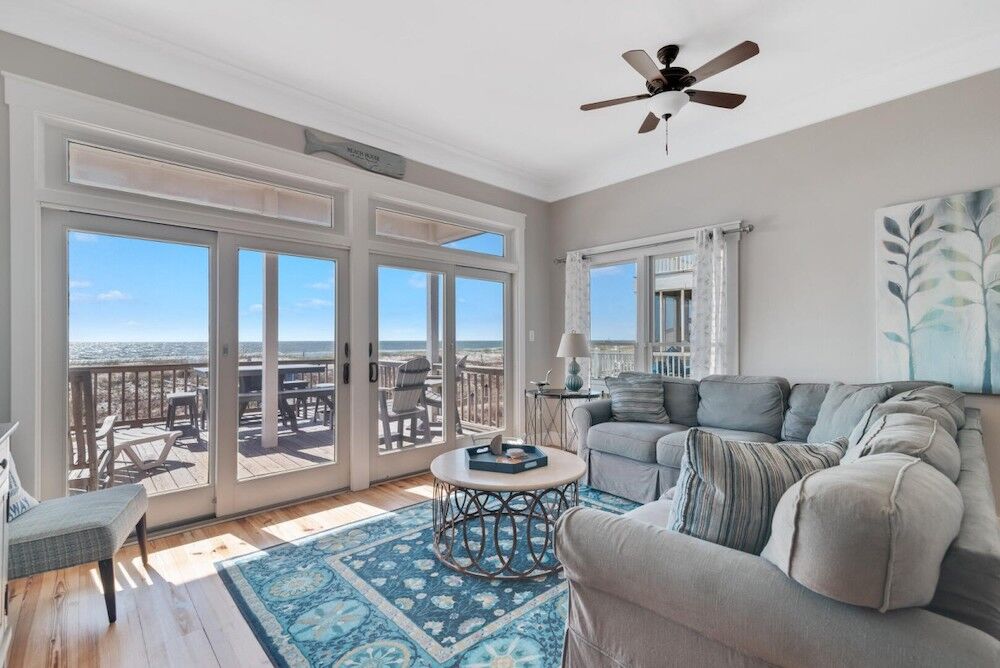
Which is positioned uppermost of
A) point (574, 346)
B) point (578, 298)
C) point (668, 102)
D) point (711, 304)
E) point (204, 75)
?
point (204, 75)

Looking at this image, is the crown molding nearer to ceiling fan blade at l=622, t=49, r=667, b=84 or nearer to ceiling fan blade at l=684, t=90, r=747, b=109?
ceiling fan blade at l=622, t=49, r=667, b=84

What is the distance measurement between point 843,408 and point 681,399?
1212 mm

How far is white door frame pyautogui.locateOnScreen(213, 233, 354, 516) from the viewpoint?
10.3 feet

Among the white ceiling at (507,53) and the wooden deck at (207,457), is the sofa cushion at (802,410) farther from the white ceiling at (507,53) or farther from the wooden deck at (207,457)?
the wooden deck at (207,457)

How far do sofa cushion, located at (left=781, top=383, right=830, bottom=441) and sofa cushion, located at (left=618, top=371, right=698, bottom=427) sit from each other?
0.65m

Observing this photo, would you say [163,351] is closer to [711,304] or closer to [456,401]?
[456,401]

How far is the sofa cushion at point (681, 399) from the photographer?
Result: 3.79 meters

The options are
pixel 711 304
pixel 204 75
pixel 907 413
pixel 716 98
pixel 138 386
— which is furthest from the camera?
pixel 711 304

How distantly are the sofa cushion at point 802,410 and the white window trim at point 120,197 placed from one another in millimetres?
3123

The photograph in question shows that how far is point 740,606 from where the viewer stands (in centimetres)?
99

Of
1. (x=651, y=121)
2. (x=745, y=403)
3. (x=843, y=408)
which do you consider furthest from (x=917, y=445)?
(x=651, y=121)

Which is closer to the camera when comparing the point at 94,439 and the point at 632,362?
the point at 94,439

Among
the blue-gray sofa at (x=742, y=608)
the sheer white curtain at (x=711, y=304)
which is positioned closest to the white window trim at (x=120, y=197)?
the sheer white curtain at (x=711, y=304)

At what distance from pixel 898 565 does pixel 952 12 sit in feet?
10.7
